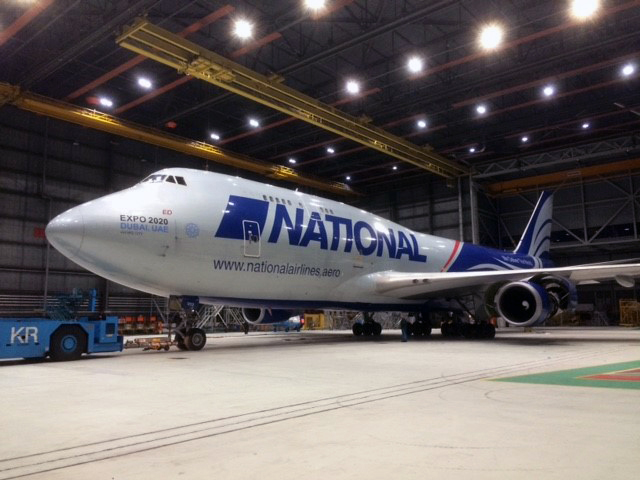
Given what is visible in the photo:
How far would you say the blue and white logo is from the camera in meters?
10.8

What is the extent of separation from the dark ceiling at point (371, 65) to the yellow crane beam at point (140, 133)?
1.96 ft

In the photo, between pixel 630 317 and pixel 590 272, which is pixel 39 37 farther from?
pixel 630 317

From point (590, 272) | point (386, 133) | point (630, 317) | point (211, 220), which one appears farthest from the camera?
point (630, 317)

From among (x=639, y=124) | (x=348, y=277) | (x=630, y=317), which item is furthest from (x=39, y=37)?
(x=630, y=317)

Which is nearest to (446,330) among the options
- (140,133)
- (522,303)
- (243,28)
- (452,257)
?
(452,257)

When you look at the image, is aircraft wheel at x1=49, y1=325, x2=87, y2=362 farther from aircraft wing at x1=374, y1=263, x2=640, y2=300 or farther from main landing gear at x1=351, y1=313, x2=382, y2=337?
main landing gear at x1=351, y1=313, x2=382, y2=337

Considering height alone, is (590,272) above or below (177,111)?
below

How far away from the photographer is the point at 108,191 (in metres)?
25.6

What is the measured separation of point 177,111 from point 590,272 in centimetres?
1828

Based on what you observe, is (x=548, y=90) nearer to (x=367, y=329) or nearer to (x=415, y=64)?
(x=415, y=64)

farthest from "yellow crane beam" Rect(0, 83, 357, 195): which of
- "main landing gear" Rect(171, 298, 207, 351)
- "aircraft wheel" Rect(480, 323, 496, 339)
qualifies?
"aircraft wheel" Rect(480, 323, 496, 339)

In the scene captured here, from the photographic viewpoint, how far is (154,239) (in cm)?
1037

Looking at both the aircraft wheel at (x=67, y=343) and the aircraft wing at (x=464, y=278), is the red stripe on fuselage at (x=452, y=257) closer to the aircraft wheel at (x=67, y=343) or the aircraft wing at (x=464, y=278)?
the aircraft wing at (x=464, y=278)

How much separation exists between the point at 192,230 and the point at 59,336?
3.27 meters
